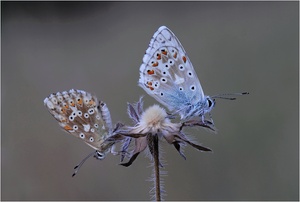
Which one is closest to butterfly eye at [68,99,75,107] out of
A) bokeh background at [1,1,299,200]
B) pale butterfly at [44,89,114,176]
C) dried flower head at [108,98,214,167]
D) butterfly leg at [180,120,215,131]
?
pale butterfly at [44,89,114,176]

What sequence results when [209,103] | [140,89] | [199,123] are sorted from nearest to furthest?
[199,123] < [209,103] < [140,89]

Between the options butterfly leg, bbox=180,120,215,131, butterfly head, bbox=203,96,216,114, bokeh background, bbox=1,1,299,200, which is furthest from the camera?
bokeh background, bbox=1,1,299,200

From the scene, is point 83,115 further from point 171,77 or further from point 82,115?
point 171,77

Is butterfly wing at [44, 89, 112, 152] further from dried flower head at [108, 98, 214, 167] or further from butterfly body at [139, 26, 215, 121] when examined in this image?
butterfly body at [139, 26, 215, 121]

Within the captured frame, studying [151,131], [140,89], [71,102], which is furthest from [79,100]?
[140,89]

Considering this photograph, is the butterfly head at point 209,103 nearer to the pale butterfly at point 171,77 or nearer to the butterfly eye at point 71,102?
the pale butterfly at point 171,77

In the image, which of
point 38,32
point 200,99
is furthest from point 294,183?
point 38,32

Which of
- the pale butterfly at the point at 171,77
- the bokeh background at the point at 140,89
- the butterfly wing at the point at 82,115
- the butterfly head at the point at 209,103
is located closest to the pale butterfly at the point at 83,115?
the butterfly wing at the point at 82,115
